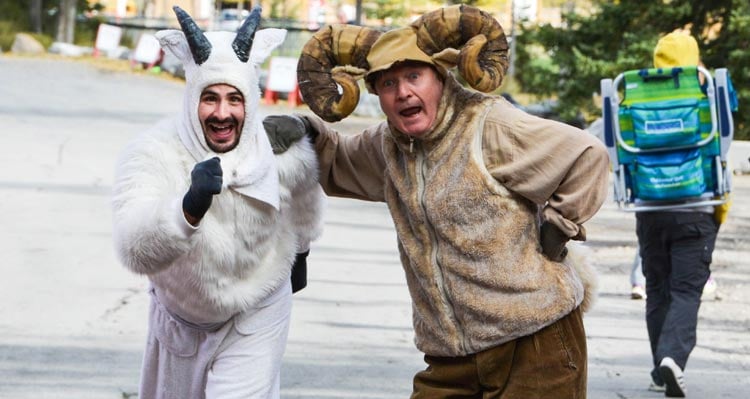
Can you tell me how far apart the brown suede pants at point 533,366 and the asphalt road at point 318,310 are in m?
2.75

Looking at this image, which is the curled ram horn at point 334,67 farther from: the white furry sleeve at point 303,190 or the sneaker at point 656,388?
the sneaker at point 656,388

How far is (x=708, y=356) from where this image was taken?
8.74 metres

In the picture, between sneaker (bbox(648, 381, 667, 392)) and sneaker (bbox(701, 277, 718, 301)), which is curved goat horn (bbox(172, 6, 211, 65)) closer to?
sneaker (bbox(648, 381, 667, 392))

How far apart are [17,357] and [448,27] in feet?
14.1

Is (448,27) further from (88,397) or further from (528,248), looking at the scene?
(88,397)

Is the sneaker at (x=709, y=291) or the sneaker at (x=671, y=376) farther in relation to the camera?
the sneaker at (x=709, y=291)

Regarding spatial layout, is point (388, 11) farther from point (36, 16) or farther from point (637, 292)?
point (637, 292)

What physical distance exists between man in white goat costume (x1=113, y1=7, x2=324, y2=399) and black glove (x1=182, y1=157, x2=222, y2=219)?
4 cm

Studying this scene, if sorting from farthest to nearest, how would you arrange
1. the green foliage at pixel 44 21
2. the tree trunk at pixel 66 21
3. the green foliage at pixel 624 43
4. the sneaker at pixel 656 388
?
the green foliage at pixel 44 21
the tree trunk at pixel 66 21
the green foliage at pixel 624 43
the sneaker at pixel 656 388

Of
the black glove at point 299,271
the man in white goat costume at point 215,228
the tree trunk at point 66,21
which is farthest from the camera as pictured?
the tree trunk at point 66,21

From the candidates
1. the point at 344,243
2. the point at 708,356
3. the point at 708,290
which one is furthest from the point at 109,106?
the point at 708,356

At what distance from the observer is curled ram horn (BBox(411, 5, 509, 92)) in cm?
465

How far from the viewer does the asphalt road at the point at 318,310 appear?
7.77 meters

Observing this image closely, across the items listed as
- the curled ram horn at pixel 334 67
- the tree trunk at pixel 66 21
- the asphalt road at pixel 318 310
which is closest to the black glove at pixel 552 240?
the curled ram horn at pixel 334 67
